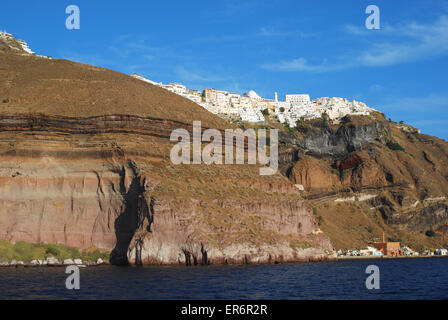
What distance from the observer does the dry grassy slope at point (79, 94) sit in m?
78.9

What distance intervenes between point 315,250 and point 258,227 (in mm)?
10680

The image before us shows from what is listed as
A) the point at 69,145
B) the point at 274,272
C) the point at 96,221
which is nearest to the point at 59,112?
the point at 69,145

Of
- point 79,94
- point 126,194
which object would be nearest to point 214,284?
point 126,194

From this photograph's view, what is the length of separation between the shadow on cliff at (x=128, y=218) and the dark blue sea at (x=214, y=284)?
8.90 meters

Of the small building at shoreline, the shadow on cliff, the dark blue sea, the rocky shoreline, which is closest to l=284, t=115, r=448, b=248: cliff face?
the small building at shoreline

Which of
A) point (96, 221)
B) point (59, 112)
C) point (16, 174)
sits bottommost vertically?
point (96, 221)

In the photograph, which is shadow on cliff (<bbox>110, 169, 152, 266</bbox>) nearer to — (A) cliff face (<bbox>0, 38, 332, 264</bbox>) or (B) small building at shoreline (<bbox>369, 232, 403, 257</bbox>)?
(A) cliff face (<bbox>0, 38, 332, 264</bbox>)

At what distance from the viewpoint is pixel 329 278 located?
53.1 metres

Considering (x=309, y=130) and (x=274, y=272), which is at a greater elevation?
(x=309, y=130)

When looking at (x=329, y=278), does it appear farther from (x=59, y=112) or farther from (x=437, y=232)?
(x=437, y=232)

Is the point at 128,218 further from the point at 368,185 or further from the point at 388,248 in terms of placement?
the point at 368,185

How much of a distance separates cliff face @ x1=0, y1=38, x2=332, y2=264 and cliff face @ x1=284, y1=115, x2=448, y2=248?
37.5 metres

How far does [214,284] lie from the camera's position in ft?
147

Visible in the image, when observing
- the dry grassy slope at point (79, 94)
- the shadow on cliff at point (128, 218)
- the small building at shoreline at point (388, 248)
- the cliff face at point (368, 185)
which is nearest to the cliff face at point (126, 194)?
the shadow on cliff at point (128, 218)
